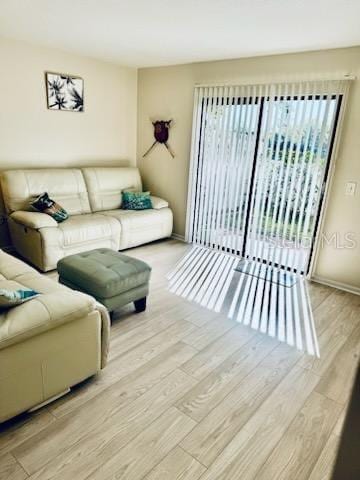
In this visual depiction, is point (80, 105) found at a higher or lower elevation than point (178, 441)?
higher

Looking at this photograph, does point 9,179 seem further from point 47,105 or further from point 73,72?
point 73,72

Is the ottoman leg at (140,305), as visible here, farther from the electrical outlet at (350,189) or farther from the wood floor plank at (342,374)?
the electrical outlet at (350,189)

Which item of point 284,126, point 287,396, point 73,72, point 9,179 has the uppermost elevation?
Answer: point 73,72

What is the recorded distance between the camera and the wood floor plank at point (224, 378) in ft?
6.21

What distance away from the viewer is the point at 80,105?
4.38 meters

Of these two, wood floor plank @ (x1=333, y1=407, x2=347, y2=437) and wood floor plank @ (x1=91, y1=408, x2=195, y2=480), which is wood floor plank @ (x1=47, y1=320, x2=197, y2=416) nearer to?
wood floor plank @ (x1=91, y1=408, x2=195, y2=480)

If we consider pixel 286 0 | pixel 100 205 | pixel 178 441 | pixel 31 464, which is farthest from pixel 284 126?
pixel 31 464

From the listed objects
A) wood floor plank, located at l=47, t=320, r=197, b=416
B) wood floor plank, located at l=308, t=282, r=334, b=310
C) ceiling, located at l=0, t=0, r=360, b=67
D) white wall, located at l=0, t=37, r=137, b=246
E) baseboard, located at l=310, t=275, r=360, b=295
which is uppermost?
ceiling, located at l=0, t=0, r=360, b=67

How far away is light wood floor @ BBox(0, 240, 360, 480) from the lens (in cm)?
154

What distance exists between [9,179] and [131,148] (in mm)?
2059

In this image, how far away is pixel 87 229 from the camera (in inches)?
146

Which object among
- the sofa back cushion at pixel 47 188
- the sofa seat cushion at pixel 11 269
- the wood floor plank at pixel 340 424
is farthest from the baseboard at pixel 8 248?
the wood floor plank at pixel 340 424

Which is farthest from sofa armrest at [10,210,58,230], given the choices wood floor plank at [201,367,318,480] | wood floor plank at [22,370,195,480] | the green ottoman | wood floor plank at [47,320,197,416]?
wood floor plank at [201,367,318,480]

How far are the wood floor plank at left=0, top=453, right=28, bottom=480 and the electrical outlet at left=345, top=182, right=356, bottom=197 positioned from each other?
3.38 meters
